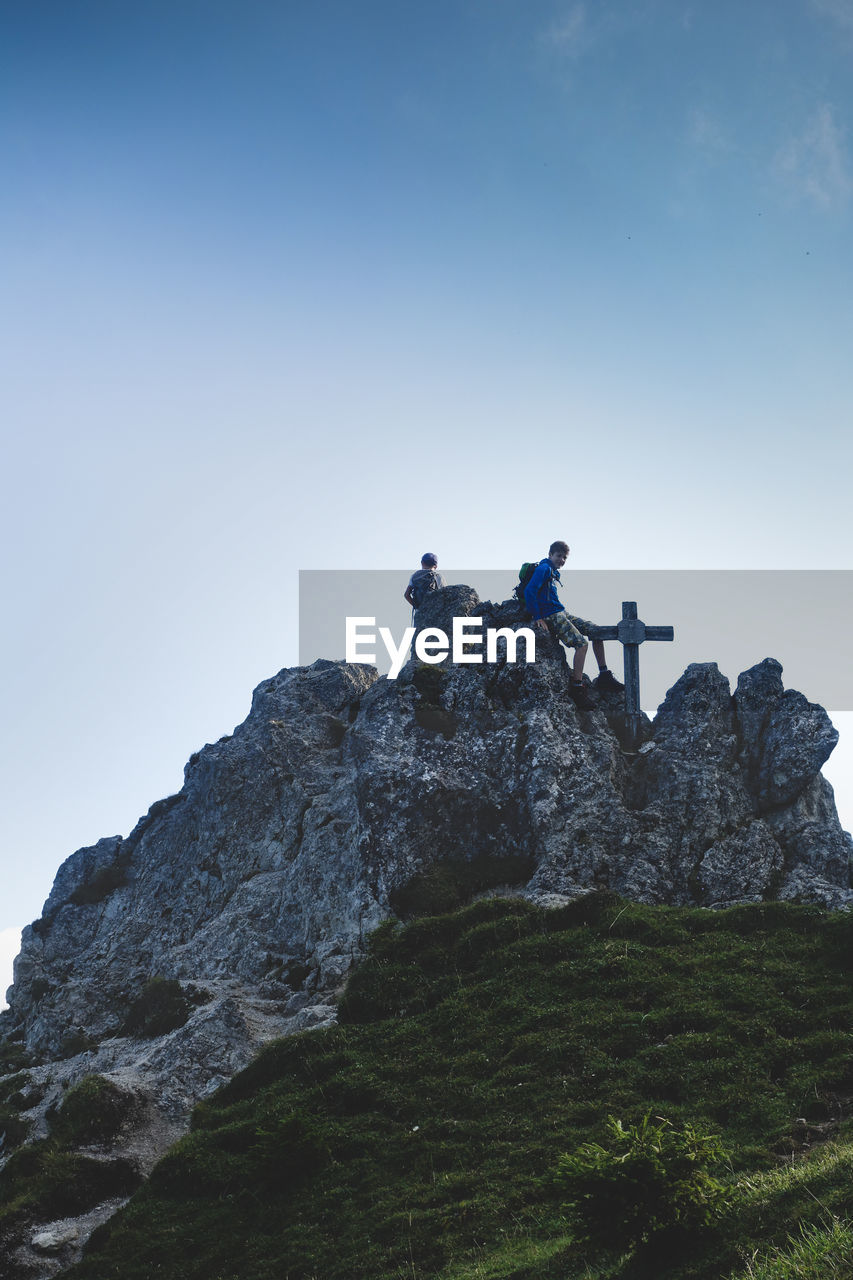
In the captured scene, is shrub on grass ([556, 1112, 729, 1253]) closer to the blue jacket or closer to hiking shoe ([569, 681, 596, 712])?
hiking shoe ([569, 681, 596, 712])

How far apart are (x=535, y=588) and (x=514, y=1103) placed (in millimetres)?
21225

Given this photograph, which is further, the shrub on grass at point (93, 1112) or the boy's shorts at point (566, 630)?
the boy's shorts at point (566, 630)

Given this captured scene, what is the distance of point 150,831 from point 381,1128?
2538 centimetres

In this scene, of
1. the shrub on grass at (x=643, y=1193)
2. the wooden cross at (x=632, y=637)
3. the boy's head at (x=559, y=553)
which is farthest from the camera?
the wooden cross at (x=632, y=637)

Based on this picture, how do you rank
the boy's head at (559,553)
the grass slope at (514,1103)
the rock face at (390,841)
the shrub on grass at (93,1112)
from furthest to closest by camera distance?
1. the boy's head at (559,553)
2. the rock face at (390,841)
3. the shrub on grass at (93,1112)
4. the grass slope at (514,1103)

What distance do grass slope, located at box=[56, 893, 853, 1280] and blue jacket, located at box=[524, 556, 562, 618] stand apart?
12.7 metres

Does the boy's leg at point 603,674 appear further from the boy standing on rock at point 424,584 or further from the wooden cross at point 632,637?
the boy standing on rock at point 424,584

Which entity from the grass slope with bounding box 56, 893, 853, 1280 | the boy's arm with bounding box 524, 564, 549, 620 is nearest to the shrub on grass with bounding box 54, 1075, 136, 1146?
the grass slope with bounding box 56, 893, 853, 1280

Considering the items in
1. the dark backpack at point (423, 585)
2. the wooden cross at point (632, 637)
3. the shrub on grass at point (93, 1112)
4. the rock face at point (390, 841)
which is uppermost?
the dark backpack at point (423, 585)

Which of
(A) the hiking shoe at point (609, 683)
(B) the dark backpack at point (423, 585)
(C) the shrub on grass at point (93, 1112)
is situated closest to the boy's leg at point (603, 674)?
(A) the hiking shoe at point (609, 683)

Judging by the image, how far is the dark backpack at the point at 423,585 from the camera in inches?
1832

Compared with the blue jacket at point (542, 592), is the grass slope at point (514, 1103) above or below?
below

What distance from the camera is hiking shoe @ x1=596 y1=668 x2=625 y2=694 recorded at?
4109 cm

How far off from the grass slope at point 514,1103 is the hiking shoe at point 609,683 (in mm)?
11684
